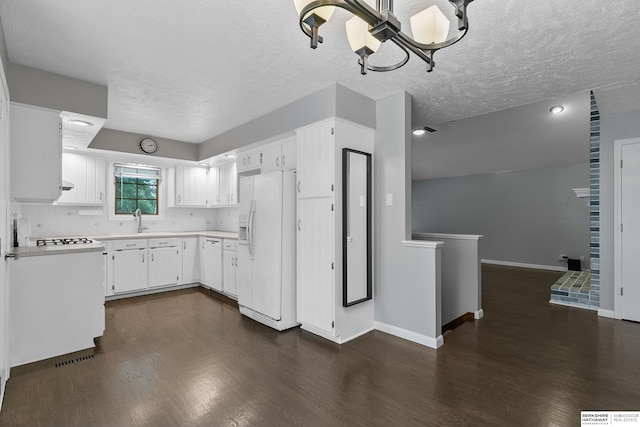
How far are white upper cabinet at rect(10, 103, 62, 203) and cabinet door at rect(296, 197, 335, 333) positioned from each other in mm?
2334

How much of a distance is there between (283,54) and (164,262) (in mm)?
3970

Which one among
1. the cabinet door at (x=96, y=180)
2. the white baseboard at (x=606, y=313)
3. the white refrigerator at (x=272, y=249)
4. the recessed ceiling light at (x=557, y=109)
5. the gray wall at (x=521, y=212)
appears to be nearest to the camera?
the white refrigerator at (x=272, y=249)

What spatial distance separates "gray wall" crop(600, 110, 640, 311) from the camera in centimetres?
396

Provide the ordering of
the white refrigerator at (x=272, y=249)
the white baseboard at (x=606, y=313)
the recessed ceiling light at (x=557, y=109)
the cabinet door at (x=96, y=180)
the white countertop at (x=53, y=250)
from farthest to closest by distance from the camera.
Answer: the cabinet door at (x=96, y=180), the recessed ceiling light at (x=557, y=109), the white baseboard at (x=606, y=313), the white refrigerator at (x=272, y=249), the white countertop at (x=53, y=250)

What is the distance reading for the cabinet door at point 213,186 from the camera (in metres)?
5.82

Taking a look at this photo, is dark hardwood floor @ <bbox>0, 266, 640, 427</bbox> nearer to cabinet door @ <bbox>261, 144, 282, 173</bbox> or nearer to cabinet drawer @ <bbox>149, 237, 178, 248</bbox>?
cabinet drawer @ <bbox>149, 237, 178, 248</bbox>

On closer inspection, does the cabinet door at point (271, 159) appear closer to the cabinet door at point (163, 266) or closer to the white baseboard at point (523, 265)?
the cabinet door at point (163, 266)

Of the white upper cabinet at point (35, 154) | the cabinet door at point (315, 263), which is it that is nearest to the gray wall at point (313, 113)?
the cabinet door at point (315, 263)

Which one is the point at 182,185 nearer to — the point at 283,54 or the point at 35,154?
the point at 35,154

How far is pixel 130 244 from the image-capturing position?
15.7 feet

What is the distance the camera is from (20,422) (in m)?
1.93

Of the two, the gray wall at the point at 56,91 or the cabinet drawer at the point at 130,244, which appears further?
the cabinet drawer at the point at 130,244

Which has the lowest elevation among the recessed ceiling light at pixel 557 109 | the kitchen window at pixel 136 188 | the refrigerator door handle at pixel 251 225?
the refrigerator door handle at pixel 251 225

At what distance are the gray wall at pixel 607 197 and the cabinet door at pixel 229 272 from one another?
489cm
